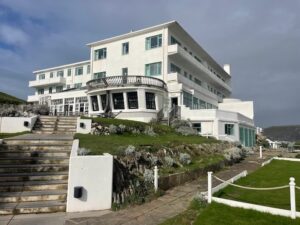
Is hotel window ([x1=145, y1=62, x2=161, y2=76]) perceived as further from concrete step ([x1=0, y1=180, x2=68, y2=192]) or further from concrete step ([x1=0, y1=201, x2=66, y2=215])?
concrete step ([x1=0, y1=201, x2=66, y2=215])

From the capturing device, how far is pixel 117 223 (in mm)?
6812

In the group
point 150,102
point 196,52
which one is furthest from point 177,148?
point 196,52

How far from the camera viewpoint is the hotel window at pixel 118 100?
94.3 ft

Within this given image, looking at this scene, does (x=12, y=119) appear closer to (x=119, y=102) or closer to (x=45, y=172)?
(x=45, y=172)

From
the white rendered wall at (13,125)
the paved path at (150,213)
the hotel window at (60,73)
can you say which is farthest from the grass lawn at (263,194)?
the hotel window at (60,73)

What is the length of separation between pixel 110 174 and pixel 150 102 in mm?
20521

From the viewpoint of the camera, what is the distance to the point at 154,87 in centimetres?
2855

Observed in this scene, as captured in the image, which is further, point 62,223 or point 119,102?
point 119,102

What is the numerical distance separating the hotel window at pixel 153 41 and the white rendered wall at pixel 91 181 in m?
26.0

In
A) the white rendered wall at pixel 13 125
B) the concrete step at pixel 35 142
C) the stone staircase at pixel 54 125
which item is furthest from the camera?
the stone staircase at pixel 54 125

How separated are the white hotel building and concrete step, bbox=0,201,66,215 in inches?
790

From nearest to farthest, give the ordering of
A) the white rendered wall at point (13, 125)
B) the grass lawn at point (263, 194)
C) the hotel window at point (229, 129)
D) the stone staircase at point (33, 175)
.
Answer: the stone staircase at point (33, 175), the grass lawn at point (263, 194), the white rendered wall at point (13, 125), the hotel window at point (229, 129)

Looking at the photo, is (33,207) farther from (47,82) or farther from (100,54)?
(47,82)

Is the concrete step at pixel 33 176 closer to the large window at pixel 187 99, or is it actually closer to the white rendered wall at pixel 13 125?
the white rendered wall at pixel 13 125
